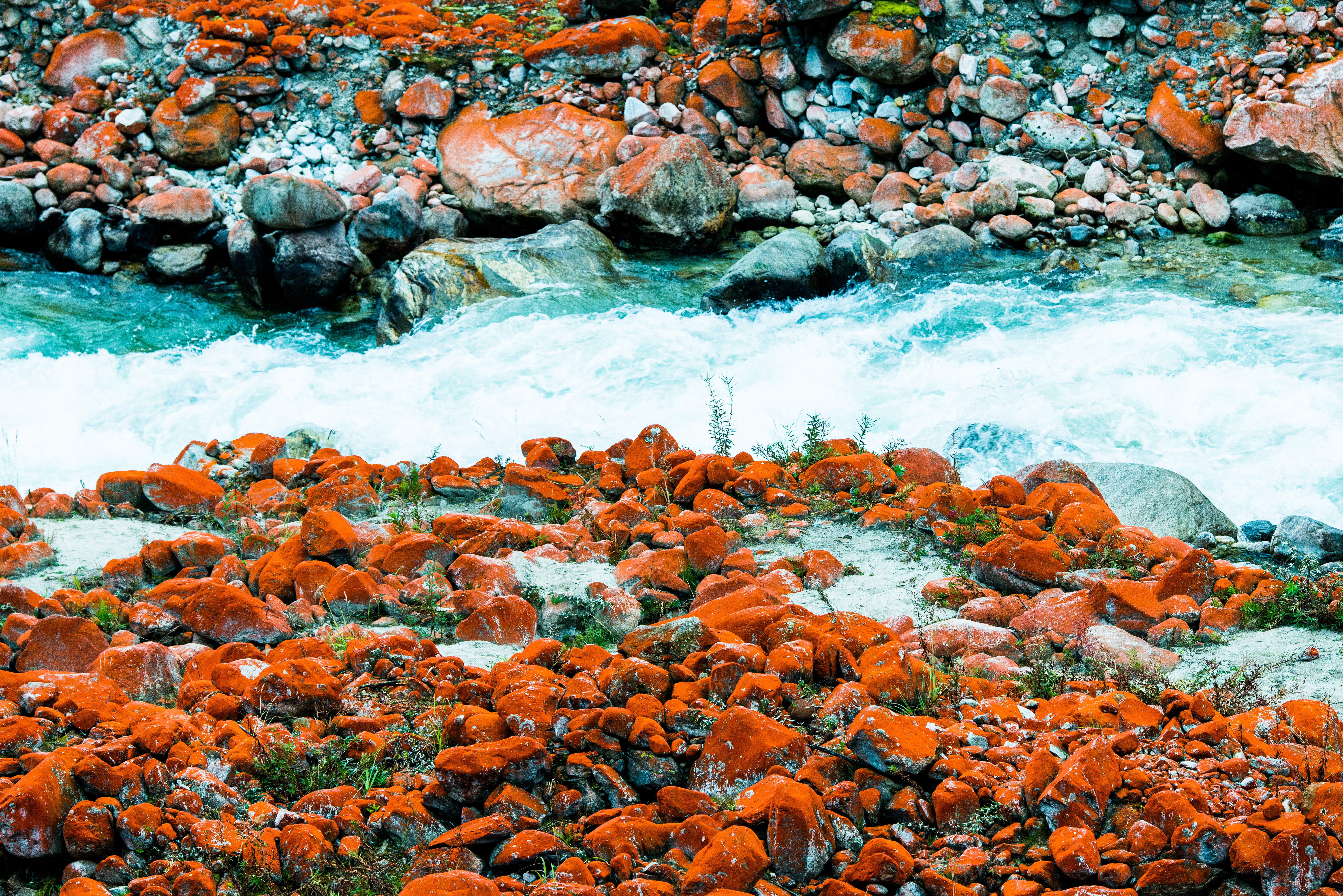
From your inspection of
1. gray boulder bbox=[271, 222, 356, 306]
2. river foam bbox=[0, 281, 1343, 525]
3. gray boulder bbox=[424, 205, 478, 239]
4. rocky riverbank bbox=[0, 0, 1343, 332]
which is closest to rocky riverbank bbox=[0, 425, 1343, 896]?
river foam bbox=[0, 281, 1343, 525]

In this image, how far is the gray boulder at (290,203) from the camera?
9.52 meters

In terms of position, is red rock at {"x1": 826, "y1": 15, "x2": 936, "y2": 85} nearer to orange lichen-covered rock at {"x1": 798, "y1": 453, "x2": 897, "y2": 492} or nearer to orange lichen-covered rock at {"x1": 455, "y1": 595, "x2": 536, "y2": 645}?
orange lichen-covered rock at {"x1": 798, "y1": 453, "x2": 897, "y2": 492}

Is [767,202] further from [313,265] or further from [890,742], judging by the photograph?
[890,742]

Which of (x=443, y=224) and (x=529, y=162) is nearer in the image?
(x=443, y=224)

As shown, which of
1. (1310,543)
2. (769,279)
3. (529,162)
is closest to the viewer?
(1310,543)

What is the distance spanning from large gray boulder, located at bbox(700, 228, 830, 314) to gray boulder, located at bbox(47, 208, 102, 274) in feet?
20.7

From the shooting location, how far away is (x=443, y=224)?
34.6 feet

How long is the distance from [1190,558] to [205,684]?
3309 millimetres

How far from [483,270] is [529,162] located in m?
2.45

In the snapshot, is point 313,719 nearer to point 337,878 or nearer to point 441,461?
point 337,878

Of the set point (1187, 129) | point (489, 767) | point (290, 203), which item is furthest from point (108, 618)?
point (1187, 129)

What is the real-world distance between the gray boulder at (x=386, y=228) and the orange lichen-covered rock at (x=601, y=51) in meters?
2.96

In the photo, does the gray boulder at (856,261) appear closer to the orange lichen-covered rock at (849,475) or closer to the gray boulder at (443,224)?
the gray boulder at (443,224)

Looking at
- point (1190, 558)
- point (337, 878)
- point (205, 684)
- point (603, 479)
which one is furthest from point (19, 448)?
point (1190, 558)
